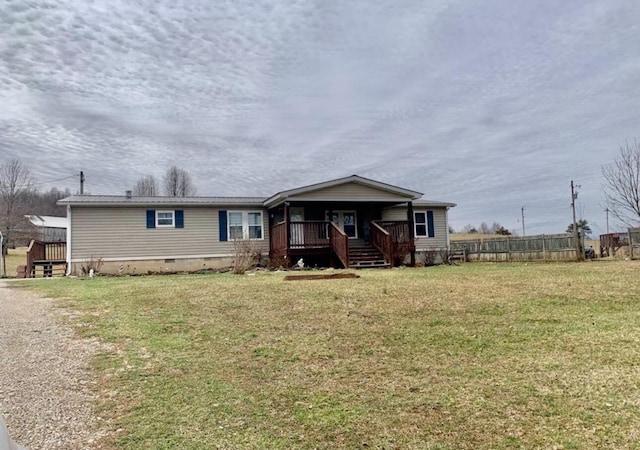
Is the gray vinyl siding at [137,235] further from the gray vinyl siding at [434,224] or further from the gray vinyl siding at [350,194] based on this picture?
the gray vinyl siding at [434,224]

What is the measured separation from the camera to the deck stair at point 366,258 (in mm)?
17531

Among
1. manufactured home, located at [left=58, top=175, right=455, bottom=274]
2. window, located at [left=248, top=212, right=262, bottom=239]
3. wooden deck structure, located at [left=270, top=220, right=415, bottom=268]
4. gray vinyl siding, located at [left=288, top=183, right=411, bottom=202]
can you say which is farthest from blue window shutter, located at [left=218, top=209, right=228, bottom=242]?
gray vinyl siding, located at [left=288, top=183, right=411, bottom=202]

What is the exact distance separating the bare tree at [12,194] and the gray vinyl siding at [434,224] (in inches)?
1161

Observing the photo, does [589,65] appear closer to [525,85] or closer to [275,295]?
[525,85]

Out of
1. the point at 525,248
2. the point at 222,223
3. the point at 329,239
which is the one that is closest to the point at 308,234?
the point at 329,239

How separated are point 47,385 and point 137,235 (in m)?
14.5

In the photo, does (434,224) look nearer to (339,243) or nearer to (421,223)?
(421,223)

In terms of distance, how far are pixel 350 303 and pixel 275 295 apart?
185 cm

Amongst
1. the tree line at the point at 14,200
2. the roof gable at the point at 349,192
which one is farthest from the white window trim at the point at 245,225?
the tree line at the point at 14,200

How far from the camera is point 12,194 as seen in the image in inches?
1357

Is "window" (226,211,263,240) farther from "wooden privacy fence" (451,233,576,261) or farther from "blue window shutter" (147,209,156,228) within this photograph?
"wooden privacy fence" (451,233,576,261)

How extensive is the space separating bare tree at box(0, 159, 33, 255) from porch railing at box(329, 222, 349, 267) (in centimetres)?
2844

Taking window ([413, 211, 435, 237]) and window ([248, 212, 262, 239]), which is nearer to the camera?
window ([248, 212, 262, 239])

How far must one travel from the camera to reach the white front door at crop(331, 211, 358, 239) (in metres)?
21.0
